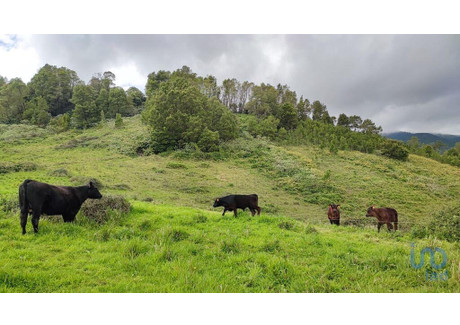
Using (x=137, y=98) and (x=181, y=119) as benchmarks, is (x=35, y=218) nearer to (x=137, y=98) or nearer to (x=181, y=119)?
(x=181, y=119)

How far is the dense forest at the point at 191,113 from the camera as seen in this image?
1758 inches

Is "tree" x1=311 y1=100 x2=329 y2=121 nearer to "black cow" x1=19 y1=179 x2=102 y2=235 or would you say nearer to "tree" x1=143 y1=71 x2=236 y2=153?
"tree" x1=143 y1=71 x2=236 y2=153

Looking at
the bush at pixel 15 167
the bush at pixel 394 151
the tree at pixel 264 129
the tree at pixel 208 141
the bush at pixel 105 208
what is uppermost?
the tree at pixel 264 129

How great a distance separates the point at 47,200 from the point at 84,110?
205 feet

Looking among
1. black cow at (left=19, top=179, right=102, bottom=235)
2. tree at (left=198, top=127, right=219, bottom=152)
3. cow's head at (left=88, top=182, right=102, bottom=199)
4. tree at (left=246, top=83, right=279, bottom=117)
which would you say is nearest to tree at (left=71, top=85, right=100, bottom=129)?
tree at (left=198, top=127, right=219, bottom=152)

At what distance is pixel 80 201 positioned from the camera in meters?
8.80

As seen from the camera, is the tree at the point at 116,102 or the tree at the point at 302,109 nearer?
the tree at the point at 116,102

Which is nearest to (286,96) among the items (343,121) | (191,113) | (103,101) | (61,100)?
(343,121)

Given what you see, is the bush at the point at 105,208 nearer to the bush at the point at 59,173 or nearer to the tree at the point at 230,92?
the bush at the point at 59,173

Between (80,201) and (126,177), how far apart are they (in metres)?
18.4

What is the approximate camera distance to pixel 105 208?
30.6 feet

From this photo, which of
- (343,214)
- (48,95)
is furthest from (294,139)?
(48,95)

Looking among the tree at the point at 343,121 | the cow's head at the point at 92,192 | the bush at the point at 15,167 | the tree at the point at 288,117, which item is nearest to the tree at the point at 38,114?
the bush at the point at 15,167

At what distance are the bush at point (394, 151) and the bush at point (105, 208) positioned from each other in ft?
188
